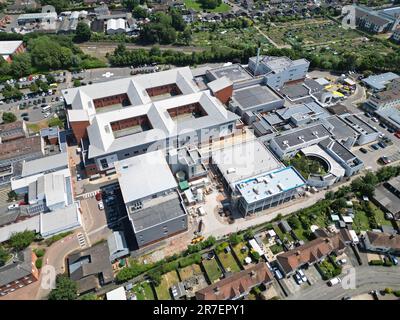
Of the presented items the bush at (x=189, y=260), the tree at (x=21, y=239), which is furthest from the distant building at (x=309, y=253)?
the tree at (x=21, y=239)

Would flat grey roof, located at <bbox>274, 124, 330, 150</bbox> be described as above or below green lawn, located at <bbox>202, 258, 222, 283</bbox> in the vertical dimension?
above

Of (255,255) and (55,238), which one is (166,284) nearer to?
(255,255)

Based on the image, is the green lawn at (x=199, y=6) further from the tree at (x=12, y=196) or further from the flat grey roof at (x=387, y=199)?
the tree at (x=12, y=196)

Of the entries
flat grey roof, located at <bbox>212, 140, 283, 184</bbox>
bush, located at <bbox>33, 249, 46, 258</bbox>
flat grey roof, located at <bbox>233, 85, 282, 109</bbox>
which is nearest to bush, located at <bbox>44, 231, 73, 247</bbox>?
bush, located at <bbox>33, 249, 46, 258</bbox>

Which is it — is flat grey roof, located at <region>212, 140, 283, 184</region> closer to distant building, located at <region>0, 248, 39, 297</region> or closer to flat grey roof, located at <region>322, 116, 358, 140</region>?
flat grey roof, located at <region>322, 116, 358, 140</region>

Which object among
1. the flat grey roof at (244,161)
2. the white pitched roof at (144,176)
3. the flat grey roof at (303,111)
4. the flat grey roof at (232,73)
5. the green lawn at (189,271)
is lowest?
the green lawn at (189,271)

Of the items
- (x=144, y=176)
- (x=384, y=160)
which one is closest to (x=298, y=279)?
(x=144, y=176)
